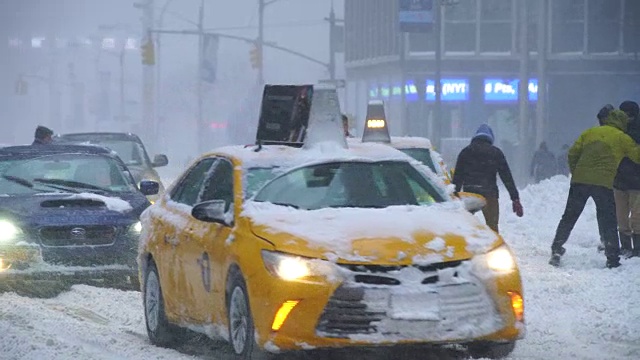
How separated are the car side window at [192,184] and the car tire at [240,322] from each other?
1.58 m

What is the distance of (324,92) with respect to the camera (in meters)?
10.5

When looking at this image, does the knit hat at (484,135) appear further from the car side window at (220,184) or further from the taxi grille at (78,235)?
the car side window at (220,184)

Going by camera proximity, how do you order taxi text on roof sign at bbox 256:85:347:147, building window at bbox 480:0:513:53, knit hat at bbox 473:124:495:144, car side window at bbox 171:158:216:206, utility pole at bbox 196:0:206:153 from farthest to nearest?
1. utility pole at bbox 196:0:206:153
2. building window at bbox 480:0:513:53
3. knit hat at bbox 473:124:495:144
4. taxi text on roof sign at bbox 256:85:347:147
5. car side window at bbox 171:158:216:206

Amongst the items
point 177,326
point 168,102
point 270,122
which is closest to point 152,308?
point 177,326

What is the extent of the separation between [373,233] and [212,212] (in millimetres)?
1226

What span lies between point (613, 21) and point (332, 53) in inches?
490

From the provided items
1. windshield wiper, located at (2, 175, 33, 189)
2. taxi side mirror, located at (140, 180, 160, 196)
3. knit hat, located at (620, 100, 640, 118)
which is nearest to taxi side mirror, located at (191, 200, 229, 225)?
windshield wiper, located at (2, 175, 33, 189)

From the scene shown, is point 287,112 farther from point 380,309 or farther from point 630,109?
point 630,109

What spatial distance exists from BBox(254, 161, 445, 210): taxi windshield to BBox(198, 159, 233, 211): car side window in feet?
1.09

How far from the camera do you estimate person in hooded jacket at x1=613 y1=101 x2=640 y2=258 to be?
1595cm

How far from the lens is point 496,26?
61156 mm

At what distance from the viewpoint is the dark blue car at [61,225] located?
41.8ft

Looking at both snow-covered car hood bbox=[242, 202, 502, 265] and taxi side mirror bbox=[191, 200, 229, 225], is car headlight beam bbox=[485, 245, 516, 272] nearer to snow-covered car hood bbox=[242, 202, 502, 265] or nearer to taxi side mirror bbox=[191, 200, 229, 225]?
snow-covered car hood bbox=[242, 202, 502, 265]

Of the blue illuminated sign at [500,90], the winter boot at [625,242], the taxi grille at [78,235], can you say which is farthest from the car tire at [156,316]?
the blue illuminated sign at [500,90]
